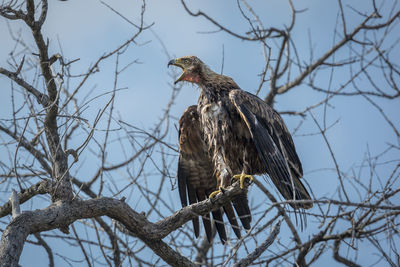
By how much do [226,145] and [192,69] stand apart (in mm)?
1125

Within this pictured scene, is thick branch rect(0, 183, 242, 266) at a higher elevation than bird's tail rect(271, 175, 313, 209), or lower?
lower

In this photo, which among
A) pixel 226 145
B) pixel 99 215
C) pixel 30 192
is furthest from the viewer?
pixel 226 145

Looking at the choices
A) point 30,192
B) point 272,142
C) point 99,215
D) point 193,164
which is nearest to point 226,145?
point 272,142

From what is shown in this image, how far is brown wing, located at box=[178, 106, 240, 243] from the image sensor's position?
588 centimetres

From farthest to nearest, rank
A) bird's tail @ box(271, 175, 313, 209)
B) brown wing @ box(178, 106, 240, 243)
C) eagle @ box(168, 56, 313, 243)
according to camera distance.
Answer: brown wing @ box(178, 106, 240, 243) → eagle @ box(168, 56, 313, 243) → bird's tail @ box(271, 175, 313, 209)

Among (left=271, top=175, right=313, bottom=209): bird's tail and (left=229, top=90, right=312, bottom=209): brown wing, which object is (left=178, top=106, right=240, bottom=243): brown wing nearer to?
(left=229, top=90, right=312, bottom=209): brown wing

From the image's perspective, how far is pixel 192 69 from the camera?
605 centimetres

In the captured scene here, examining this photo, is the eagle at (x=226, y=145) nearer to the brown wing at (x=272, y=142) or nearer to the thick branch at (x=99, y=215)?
the brown wing at (x=272, y=142)

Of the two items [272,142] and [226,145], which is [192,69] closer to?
[226,145]

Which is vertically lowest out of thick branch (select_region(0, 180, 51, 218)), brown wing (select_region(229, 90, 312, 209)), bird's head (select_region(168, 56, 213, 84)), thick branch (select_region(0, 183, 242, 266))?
thick branch (select_region(0, 183, 242, 266))

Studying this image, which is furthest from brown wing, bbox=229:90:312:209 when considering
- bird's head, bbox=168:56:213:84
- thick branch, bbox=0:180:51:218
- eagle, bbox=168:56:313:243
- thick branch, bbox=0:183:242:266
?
thick branch, bbox=0:180:51:218

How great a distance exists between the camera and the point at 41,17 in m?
4.56

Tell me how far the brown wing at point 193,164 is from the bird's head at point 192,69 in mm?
359

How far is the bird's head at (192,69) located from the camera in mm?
6020
